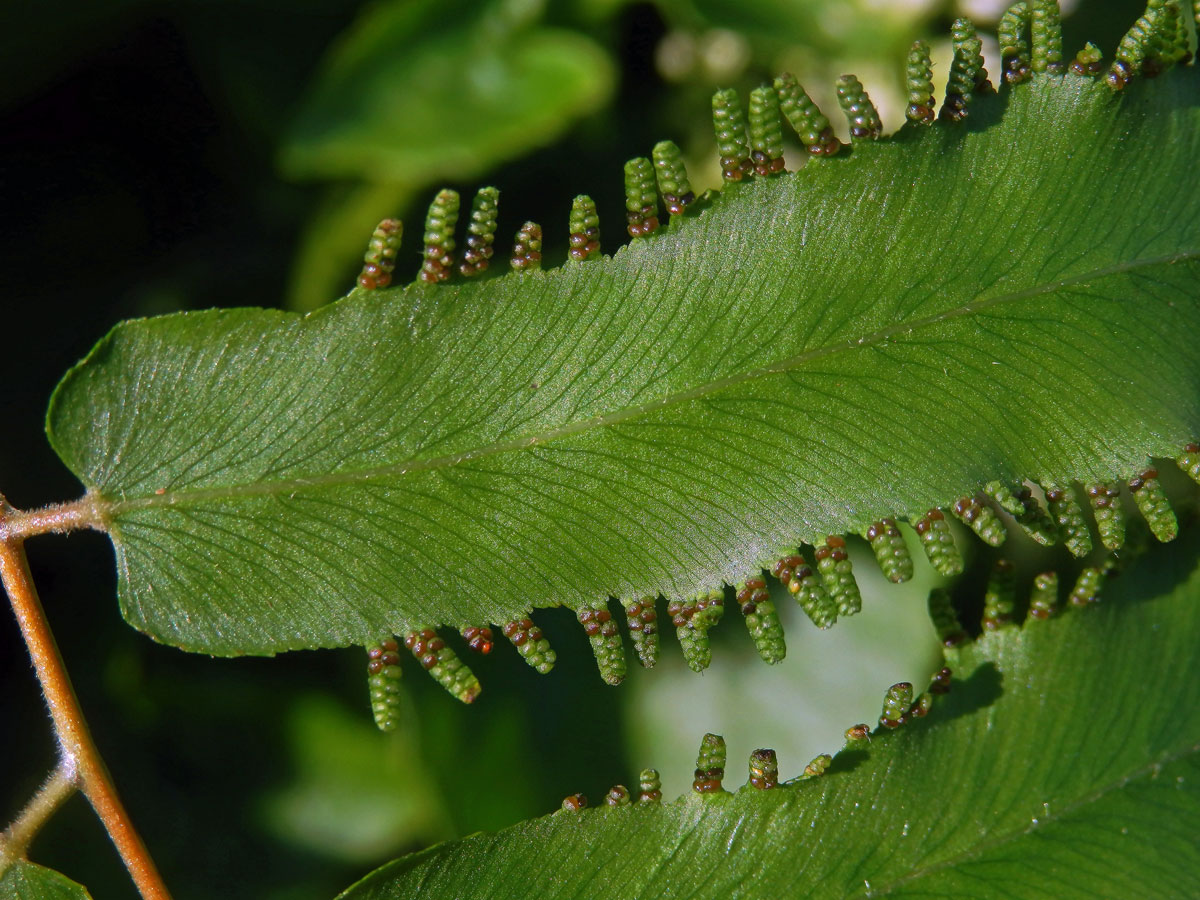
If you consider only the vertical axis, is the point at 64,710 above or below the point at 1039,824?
above

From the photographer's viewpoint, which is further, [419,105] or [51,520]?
[419,105]

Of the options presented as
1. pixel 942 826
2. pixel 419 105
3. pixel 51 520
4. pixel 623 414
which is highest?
pixel 419 105

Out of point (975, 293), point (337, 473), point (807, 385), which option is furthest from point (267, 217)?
point (975, 293)

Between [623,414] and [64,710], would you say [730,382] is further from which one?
[64,710]

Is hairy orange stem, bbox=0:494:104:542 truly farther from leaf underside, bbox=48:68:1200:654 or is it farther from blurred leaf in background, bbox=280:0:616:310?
blurred leaf in background, bbox=280:0:616:310

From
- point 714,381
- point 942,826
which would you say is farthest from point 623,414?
point 942,826

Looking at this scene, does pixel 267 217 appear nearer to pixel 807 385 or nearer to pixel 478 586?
pixel 478 586
